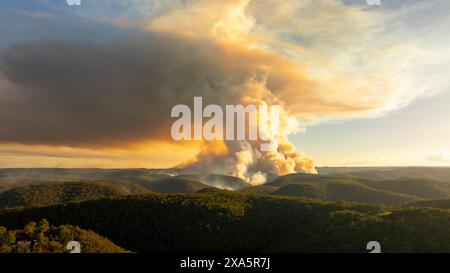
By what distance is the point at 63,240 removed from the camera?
251ft

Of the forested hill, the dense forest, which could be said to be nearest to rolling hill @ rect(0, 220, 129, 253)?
the dense forest

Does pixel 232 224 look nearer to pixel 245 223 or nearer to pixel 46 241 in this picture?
pixel 245 223

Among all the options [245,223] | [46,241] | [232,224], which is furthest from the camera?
[245,223]

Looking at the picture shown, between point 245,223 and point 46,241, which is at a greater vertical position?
point 46,241

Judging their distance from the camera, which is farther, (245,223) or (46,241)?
(245,223)

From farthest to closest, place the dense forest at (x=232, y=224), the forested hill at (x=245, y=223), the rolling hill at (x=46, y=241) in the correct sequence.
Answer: the forested hill at (x=245, y=223) < the dense forest at (x=232, y=224) < the rolling hill at (x=46, y=241)

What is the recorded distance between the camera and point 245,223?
134 meters

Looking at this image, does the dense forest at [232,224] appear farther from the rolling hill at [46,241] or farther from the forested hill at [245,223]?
the rolling hill at [46,241]

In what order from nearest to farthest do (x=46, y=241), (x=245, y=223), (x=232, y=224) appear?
(x=46, y=241), (x=232, y=224), (x=245, y=223)

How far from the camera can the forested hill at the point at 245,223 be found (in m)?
100

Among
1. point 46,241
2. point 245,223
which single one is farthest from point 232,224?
point 46,241

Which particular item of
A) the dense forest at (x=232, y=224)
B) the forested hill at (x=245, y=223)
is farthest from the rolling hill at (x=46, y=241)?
the forested hill at (x=245, y=223)

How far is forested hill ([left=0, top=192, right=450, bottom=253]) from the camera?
329 ft
